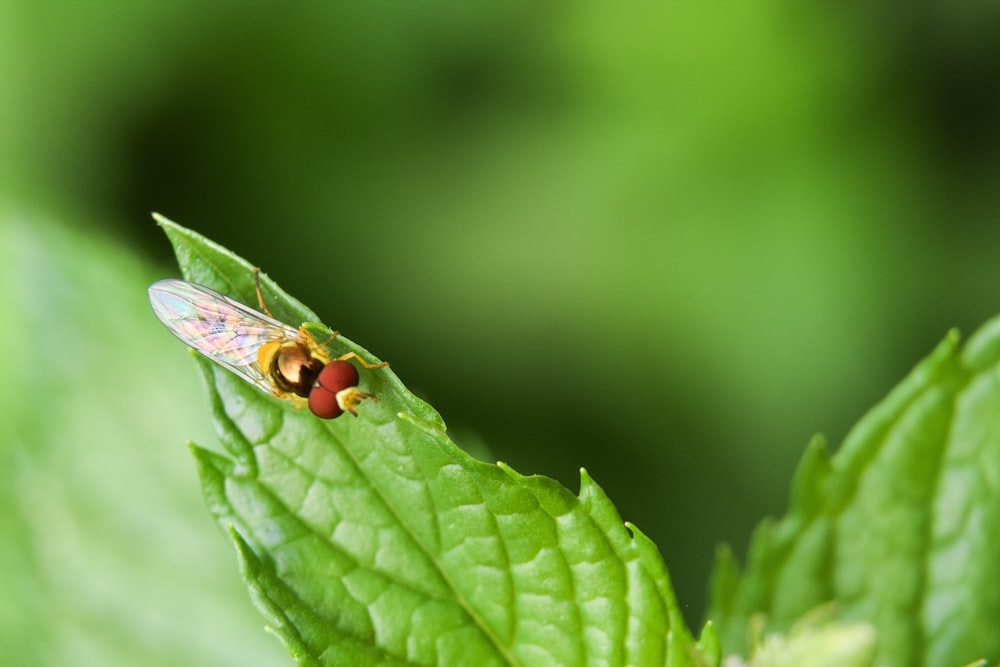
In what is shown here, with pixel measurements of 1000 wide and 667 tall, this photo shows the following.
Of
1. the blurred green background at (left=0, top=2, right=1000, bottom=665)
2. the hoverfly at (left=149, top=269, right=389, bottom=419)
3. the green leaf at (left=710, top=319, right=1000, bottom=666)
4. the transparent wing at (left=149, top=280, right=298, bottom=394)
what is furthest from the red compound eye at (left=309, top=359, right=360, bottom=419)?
the blurred green background at (left=0, top=2, right=1000, bottom=665)

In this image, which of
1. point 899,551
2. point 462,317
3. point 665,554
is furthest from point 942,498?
point 462,317

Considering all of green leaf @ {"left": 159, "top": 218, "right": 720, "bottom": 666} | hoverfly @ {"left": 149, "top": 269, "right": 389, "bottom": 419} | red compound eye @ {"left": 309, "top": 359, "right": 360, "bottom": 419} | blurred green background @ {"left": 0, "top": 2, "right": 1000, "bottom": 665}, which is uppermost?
blurred green background @ {"left": 0, "top": 2, "right": 1000, "bottom": 665}

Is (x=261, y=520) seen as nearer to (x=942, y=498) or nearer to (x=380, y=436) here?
(x=380, y=436)

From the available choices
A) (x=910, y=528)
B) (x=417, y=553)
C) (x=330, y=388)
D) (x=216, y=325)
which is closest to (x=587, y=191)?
(x=216, y=325)

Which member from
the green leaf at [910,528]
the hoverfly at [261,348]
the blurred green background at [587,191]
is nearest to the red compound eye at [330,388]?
the hoverfly at [261,348]

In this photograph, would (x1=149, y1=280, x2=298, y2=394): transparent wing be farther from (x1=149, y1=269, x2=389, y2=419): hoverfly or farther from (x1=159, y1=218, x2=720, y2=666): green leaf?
(x1=159, y1=218, x2=720, y2=666): green leaf

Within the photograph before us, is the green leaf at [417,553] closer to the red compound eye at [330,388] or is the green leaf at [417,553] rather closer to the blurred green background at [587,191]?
the red compound eye at [330,388]
